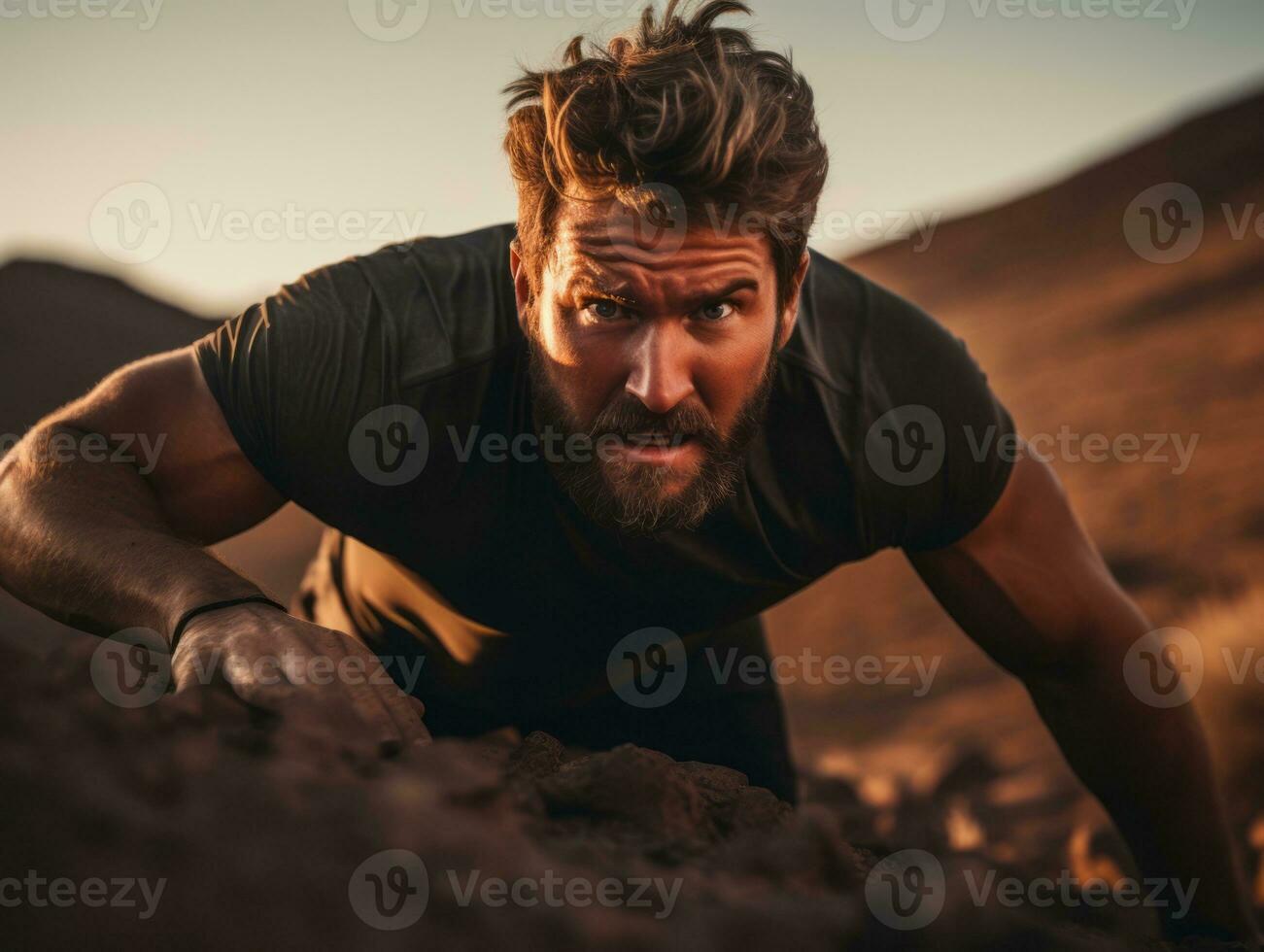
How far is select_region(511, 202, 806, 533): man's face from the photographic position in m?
1.97

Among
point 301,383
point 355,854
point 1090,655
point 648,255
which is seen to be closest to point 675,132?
point 648,255

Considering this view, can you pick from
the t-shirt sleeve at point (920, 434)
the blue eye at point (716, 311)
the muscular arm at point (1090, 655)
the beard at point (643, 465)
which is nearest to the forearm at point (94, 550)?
the beard at point (643, 465)

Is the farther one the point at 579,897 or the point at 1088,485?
the point at 1088,485

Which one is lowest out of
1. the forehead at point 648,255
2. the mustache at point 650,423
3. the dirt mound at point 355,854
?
the dirt mound at point 355,854

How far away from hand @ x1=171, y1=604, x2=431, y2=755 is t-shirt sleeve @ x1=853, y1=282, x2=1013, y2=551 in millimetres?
1154

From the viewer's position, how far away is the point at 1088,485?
7301mm

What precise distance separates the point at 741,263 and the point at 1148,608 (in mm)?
4401

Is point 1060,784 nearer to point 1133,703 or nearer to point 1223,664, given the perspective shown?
point 1223,664

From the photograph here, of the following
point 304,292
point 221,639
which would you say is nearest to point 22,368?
point 304,292

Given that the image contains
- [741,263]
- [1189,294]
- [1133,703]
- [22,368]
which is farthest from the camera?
[22,368]

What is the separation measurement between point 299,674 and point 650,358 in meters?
0.80

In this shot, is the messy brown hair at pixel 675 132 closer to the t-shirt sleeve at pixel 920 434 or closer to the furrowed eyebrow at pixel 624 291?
the furrowed eyebrow at pixel 624 291

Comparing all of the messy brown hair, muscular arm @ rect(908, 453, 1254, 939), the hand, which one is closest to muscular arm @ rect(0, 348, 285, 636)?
the hand

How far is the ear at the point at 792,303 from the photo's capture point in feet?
7.39
